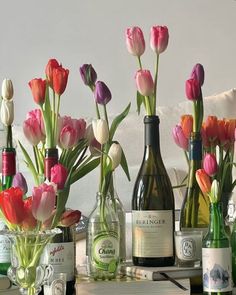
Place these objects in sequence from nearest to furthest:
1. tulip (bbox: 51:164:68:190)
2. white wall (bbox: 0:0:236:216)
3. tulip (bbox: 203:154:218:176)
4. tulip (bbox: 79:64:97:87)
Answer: tulip (bbox: 51:164:68:190) < tulip (bbox: 203:154:218:176) < tulip (bbox: 79:64:97:87) < white wall (bbox: 0:0:236:216)

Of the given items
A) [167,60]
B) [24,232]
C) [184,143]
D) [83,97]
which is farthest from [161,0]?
[24,232]

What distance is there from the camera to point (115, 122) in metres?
1.37

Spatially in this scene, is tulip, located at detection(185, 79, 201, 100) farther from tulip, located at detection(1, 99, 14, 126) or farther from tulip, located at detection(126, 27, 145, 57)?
tulip, located at detection(1, 99, 14, 126)

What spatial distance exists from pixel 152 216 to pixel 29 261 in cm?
30

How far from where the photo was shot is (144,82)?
51.1 inches

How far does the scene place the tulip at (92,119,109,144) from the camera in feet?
4.10

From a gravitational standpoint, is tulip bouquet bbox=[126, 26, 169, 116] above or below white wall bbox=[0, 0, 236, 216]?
below

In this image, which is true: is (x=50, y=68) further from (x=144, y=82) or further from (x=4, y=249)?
(x=4, y=249)

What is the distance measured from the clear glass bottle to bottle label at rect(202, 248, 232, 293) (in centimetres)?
18

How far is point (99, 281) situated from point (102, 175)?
0.71ft

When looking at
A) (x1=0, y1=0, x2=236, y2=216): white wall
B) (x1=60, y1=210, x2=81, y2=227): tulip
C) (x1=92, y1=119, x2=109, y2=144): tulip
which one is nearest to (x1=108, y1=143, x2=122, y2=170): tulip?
(x1=92, y1=119, x2=109, y2=144): tulip

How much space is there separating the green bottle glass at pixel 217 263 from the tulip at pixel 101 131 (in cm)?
25

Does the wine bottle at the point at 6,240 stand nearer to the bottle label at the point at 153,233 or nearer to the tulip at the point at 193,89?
the bottle label at the point at 153,233

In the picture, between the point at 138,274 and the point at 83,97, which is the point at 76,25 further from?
the point at 138,274
